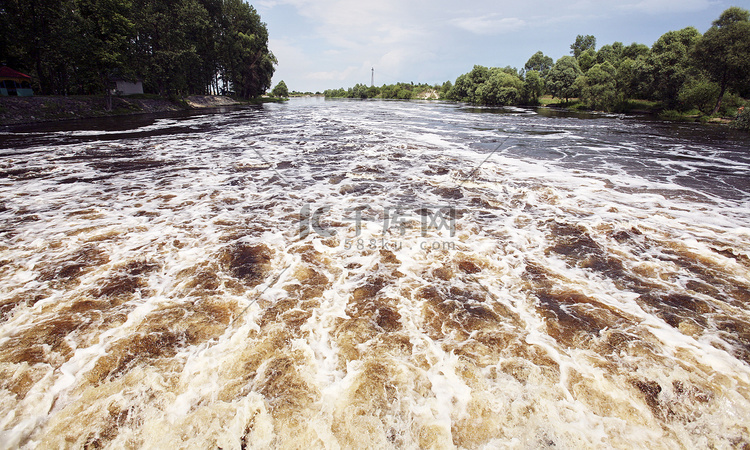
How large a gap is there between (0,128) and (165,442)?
39050 millimetres

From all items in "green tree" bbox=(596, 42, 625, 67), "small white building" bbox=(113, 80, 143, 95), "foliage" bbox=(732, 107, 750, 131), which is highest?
"green tree" bbox=(596, 42, 625, 67)

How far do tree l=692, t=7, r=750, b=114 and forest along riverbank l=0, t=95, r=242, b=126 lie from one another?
7703cm

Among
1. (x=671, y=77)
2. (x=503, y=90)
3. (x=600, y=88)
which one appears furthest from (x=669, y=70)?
(x=503, y=90)

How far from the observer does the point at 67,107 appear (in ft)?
112

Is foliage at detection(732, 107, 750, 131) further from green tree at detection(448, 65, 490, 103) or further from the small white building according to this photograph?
green tree at detection(448, 65, 490, 103)

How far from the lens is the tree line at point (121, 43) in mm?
33000

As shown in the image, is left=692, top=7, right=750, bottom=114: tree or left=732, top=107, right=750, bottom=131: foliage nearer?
left=732, top=107, right=750, bottom=131: foliage

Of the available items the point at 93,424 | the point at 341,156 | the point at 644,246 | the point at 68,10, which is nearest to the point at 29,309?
the point at 93,424

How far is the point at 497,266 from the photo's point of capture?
23.7 feet

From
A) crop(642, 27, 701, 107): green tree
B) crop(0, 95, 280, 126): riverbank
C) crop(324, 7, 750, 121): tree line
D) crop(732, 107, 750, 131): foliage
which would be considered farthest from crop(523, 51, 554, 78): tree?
crop(0, 95, 280, 126): riverbank

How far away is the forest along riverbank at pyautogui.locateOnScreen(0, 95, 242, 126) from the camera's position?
1153 inches

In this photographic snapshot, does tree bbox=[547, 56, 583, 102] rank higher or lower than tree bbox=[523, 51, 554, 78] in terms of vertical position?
lower

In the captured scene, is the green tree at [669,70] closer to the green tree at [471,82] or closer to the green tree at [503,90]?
the green tree at [503,90]

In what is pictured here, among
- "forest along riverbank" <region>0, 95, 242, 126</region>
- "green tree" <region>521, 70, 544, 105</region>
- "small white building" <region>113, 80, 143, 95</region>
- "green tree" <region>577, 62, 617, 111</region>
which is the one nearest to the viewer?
"forest along riverbank" <region>0, 95, 242, 126</region>
